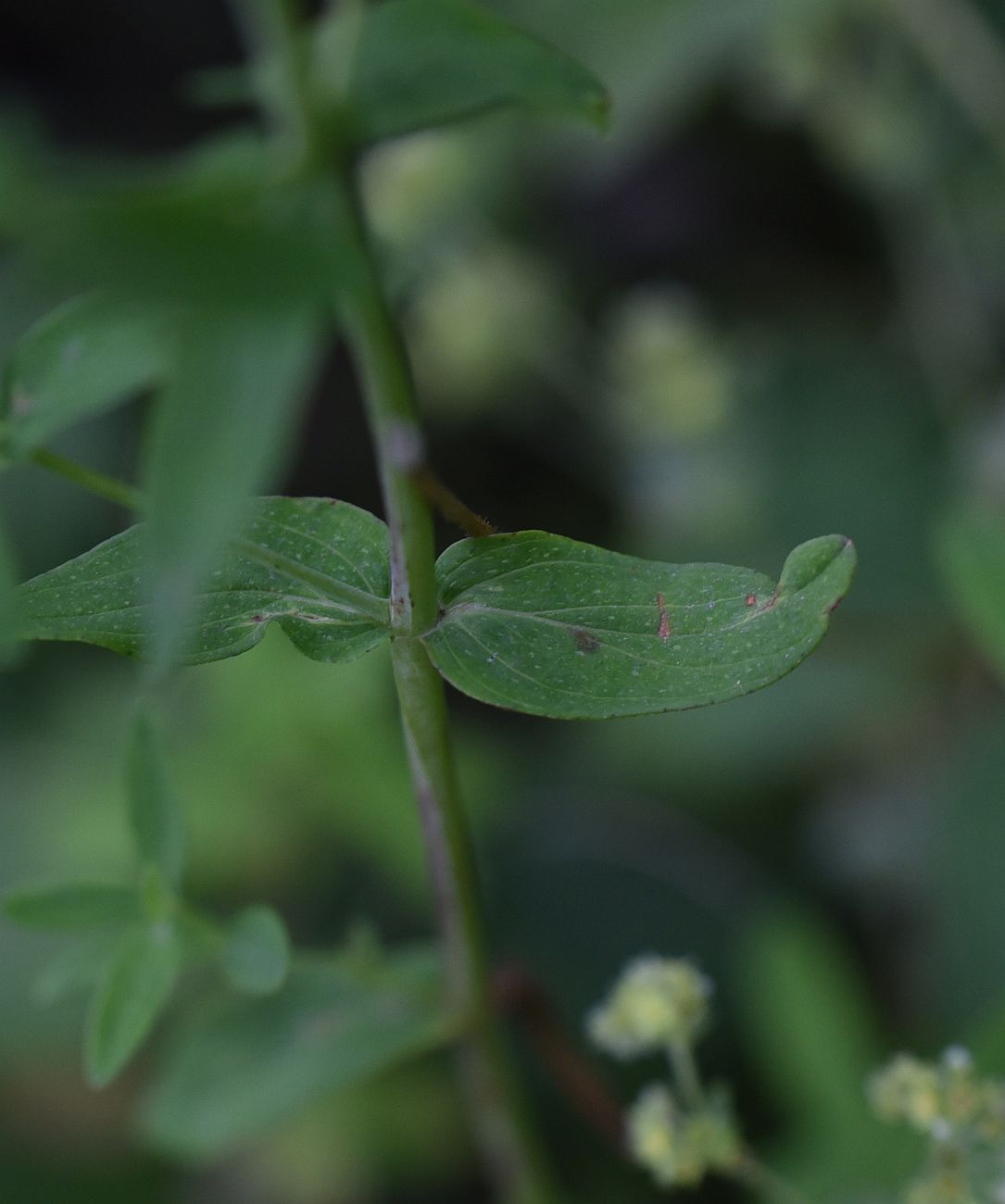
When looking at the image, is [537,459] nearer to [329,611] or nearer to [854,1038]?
[854,1038]

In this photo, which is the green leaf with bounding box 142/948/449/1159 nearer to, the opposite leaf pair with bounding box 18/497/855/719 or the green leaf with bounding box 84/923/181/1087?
the green leaf with bounding box 84/923/181/1087

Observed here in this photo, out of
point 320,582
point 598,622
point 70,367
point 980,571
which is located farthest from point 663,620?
point 980,571

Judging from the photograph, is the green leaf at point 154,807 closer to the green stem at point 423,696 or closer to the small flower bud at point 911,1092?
the green stem at point 423,696

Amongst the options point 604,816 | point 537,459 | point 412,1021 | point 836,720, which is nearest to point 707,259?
point 537,459

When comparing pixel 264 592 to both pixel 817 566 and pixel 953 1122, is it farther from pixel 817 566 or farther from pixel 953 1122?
pixel 953 1122

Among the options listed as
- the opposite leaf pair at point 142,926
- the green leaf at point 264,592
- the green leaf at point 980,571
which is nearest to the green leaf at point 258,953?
the opposite leaf pair at point 142,926

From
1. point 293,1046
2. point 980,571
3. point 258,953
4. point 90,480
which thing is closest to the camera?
point 90,480

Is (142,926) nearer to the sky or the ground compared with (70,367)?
nearer to the ground
